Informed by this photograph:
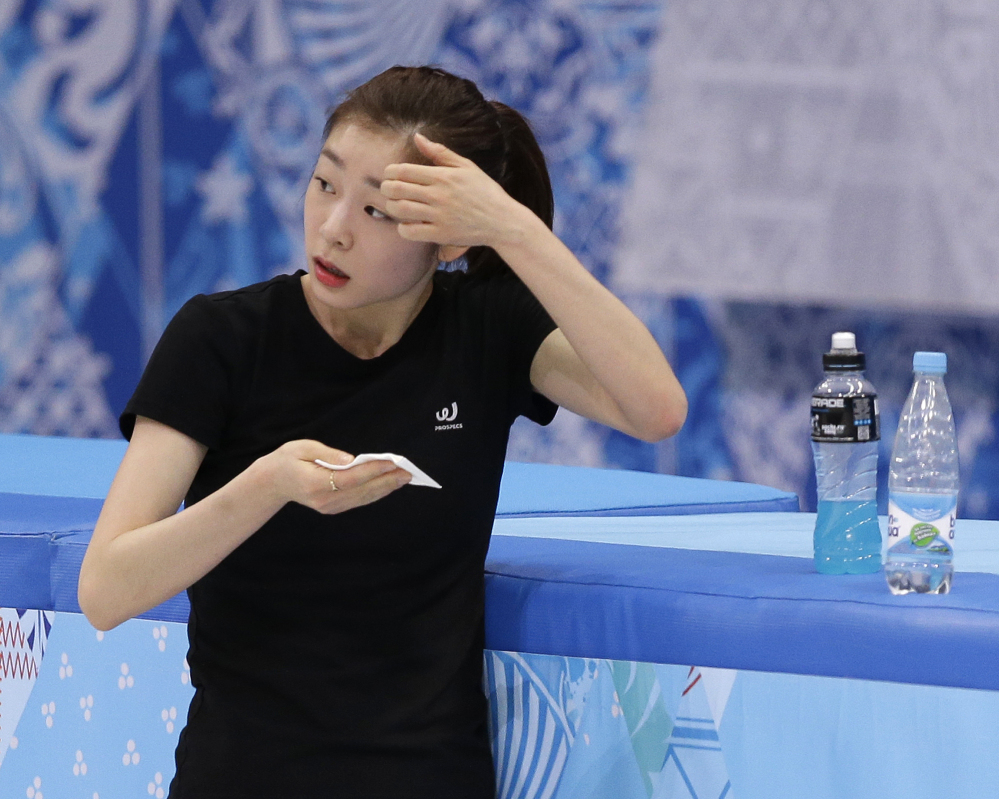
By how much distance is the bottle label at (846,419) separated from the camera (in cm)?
129

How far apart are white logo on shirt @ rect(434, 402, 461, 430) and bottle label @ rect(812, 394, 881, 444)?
0.35m

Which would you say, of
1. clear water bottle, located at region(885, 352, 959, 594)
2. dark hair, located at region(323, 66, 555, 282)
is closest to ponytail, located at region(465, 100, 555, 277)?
dark hair, located at region(323, 66, 555, 282)

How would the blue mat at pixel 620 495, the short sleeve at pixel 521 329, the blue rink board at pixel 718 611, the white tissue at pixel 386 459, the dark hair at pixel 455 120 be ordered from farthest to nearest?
1. the blue mat at pixel 620 495
2. the short sleeve at pixel 521 329
3. the dark hair at pixel 455 120
4. the blue rink board at pixel 718 611
5. the white tissue at pixel 386 459

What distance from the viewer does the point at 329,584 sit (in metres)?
1.26

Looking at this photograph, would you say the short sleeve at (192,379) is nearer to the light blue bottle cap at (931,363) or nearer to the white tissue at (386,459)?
the white tissue at (386,459)

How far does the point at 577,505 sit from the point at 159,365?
113cm

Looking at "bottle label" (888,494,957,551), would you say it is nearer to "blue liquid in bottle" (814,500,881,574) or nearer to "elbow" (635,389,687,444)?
"blue liquid in bottle" (814,500,881,574)

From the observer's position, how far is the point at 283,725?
1253 millimetres

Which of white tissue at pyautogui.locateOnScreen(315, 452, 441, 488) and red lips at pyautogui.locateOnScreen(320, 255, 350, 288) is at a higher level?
red lips at pyautogui.locateOnScreen(320, 255, 350, 288)

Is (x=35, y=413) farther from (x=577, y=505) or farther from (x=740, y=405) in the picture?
(x=577, y=505)

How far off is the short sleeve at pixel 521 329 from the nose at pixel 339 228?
0.20m

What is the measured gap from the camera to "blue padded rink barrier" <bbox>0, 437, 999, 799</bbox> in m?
1.17

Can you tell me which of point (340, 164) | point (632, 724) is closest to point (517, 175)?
point (340, 164)

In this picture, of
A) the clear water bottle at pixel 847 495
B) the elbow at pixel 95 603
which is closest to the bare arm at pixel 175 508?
the elbow at pixel 95 603
